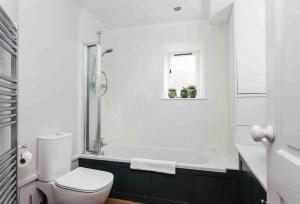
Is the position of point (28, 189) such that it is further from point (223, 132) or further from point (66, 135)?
point (223, 132)

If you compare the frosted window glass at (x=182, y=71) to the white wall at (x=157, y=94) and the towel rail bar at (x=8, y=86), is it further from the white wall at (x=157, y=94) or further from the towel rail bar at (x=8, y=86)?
the towel rail bar at (x=8, y=86)

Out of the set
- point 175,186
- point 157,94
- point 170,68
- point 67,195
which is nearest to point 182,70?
point 170,68

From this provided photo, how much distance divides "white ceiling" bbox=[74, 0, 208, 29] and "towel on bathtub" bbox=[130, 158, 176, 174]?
1.91 metres

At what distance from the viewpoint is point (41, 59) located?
71.5 inches

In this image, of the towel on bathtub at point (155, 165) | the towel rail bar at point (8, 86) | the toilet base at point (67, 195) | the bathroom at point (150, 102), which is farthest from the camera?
the towel on bathtub at point (155, 165)

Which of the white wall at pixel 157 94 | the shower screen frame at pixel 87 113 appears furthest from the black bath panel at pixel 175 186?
the white wall at pixel 157 94

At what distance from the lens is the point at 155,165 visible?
1.95 meters

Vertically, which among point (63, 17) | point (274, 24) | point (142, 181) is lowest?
point (142, 181)

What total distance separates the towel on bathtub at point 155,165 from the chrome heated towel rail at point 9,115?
1.07 meters

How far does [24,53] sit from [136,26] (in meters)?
1.77

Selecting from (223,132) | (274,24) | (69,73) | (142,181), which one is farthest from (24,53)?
(223,132)

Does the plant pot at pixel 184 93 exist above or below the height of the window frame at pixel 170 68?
below

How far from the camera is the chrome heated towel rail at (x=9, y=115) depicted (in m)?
1.11

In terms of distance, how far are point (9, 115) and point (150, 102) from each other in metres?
1.92
